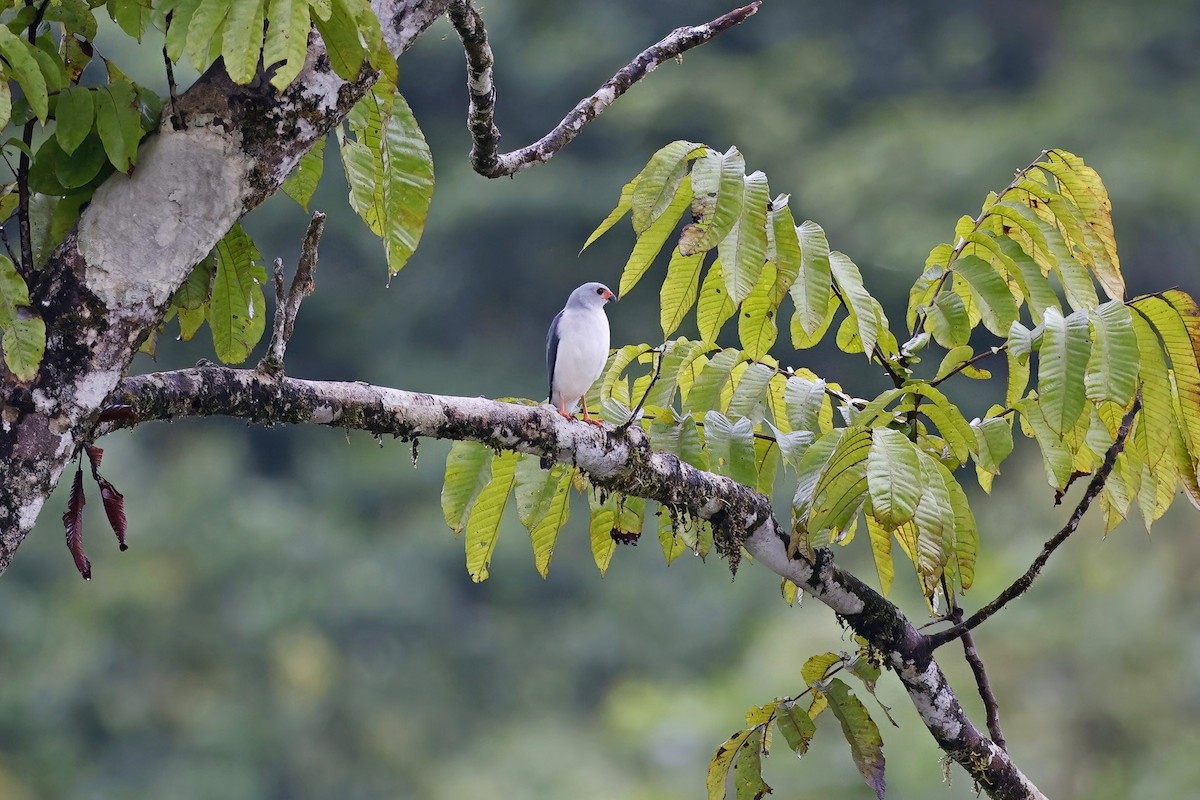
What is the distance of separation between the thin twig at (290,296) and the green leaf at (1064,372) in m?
1.16

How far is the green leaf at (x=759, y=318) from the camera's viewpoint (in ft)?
8.55

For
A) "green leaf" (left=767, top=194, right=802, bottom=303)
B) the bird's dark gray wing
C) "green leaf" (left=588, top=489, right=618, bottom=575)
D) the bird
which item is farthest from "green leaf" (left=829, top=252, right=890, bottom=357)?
the bird's dark gray wing

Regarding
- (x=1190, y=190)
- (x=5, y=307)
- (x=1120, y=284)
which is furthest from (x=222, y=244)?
(x=1190, y=190)

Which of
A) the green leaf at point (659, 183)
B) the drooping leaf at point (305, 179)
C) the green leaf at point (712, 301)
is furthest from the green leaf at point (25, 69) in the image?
the green leaf at point (712, 301)

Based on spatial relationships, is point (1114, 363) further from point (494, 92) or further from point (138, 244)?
point (138, 244)

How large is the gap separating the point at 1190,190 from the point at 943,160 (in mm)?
3199

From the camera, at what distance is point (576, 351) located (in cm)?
425

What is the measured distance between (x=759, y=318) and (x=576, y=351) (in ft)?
5.41

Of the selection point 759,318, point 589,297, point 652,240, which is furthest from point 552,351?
point 652,240

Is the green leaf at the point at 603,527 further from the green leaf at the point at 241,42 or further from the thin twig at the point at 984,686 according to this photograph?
the green leaf at the point at 241,42

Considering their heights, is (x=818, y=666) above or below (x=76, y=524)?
above

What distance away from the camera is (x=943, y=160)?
1867 centimetres

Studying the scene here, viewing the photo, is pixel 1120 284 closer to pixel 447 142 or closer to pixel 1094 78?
pixel 1094 78

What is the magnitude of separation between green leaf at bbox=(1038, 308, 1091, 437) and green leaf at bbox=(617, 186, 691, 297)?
0.65m
